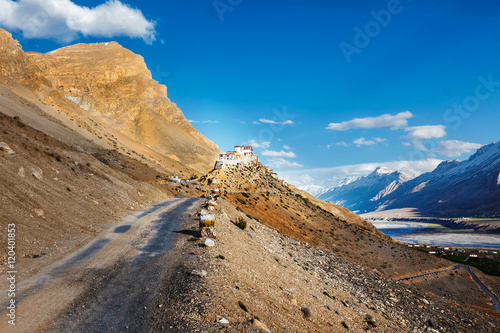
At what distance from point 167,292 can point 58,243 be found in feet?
32.8

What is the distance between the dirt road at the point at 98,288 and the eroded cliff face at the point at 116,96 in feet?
297

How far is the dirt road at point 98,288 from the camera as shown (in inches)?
314

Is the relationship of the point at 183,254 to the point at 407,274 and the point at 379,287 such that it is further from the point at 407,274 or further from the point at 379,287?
the point at 407,274

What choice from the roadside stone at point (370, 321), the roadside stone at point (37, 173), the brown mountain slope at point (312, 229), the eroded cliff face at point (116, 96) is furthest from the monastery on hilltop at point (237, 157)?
the roadside stone at point (370, 321)

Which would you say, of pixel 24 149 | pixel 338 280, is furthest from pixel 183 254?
pixel 24 149

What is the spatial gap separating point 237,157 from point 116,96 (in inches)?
3213

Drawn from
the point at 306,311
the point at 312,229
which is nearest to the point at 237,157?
the point at 312,229

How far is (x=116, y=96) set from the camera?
138 m

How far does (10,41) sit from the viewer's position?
9450 centimetres

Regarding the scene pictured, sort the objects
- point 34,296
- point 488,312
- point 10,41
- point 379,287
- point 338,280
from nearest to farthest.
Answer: point 34,296, point 338,280, point 379,287, point 488,312, point 10,41

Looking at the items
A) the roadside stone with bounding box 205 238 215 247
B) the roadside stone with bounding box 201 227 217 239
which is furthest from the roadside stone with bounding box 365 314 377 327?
the roadside stone with bounding box 201 227 217 239

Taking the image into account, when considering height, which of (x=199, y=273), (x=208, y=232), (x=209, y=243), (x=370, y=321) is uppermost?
(x=208, y=232)

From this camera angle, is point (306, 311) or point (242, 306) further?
point (306, 311)

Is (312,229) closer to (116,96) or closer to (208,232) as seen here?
(208,232)
